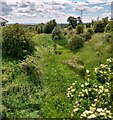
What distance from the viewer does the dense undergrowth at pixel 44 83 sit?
8250mm

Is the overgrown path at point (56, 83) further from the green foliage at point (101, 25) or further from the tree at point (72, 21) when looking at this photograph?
the tree at point (72, 21)

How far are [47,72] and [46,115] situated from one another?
13.6 ft

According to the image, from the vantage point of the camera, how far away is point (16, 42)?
13.5 metres

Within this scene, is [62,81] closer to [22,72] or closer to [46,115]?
[22,72]

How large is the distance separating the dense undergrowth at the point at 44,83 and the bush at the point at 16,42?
33.9 inches

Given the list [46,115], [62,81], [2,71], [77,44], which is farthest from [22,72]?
[77,44]

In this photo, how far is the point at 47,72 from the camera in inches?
476

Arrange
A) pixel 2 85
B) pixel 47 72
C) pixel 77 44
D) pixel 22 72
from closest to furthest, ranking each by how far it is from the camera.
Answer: pixel 2 85
pixel 22 72
pixel 47 72
pixel 77 44

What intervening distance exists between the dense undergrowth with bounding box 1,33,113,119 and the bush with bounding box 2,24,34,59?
2.83ft

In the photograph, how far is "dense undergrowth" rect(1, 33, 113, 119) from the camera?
825cm

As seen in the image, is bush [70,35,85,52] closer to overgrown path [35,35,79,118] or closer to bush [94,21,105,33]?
overgrown path [35,35,79,118]

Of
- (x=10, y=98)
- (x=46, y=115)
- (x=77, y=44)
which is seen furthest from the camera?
(x=77, y=44)

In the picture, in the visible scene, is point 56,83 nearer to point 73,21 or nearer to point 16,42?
point 16,42

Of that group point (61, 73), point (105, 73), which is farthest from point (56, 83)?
point (105, 73)
